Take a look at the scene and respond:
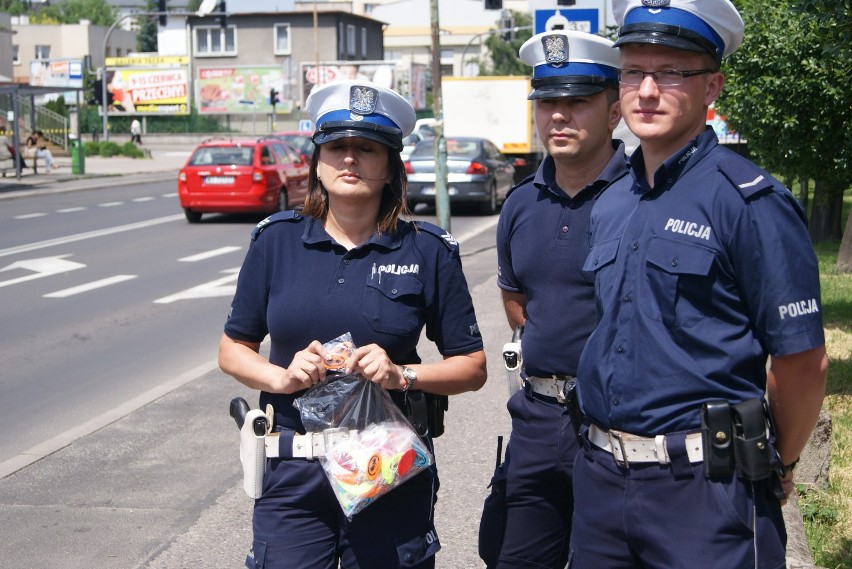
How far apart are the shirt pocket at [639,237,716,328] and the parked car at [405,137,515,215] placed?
760 inches

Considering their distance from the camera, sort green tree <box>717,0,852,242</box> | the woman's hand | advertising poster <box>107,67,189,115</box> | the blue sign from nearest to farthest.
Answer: the woman's hand < green tree <box>717,0,852,242</box> < the blue sign < advertising poster <box>107,67,189,115</box>

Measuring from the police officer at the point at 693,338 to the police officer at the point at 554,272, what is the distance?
833 mm

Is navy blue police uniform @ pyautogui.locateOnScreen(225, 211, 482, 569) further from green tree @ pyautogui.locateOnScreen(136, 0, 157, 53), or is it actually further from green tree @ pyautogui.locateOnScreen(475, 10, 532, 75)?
green tree @ pyautogui.locateOnScreen(136, 0, 157, 53)

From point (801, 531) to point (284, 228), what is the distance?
2588 millimetres

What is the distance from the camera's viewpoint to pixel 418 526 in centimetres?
322

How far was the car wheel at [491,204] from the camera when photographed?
2310 centimetres

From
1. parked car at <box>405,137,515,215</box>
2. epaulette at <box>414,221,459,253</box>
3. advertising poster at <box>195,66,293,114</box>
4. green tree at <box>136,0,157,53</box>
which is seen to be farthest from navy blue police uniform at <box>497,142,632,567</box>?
green tree at <box>136,0,157,53</box>

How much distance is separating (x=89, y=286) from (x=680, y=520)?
12.0 meters

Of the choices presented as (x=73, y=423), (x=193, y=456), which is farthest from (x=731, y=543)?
(x=73, y=423)

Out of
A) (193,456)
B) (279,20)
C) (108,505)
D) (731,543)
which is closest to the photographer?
(731,543)

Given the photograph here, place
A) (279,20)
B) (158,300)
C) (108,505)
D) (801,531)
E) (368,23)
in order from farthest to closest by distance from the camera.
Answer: (368,23) < (279,20) < (158,300) < (108,505) < (801,531)

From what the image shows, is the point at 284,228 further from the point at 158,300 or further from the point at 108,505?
the point at 158,300

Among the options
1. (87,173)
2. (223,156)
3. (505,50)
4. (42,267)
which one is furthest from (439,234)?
(505,50)

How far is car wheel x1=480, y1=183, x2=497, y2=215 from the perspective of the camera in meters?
23.1
